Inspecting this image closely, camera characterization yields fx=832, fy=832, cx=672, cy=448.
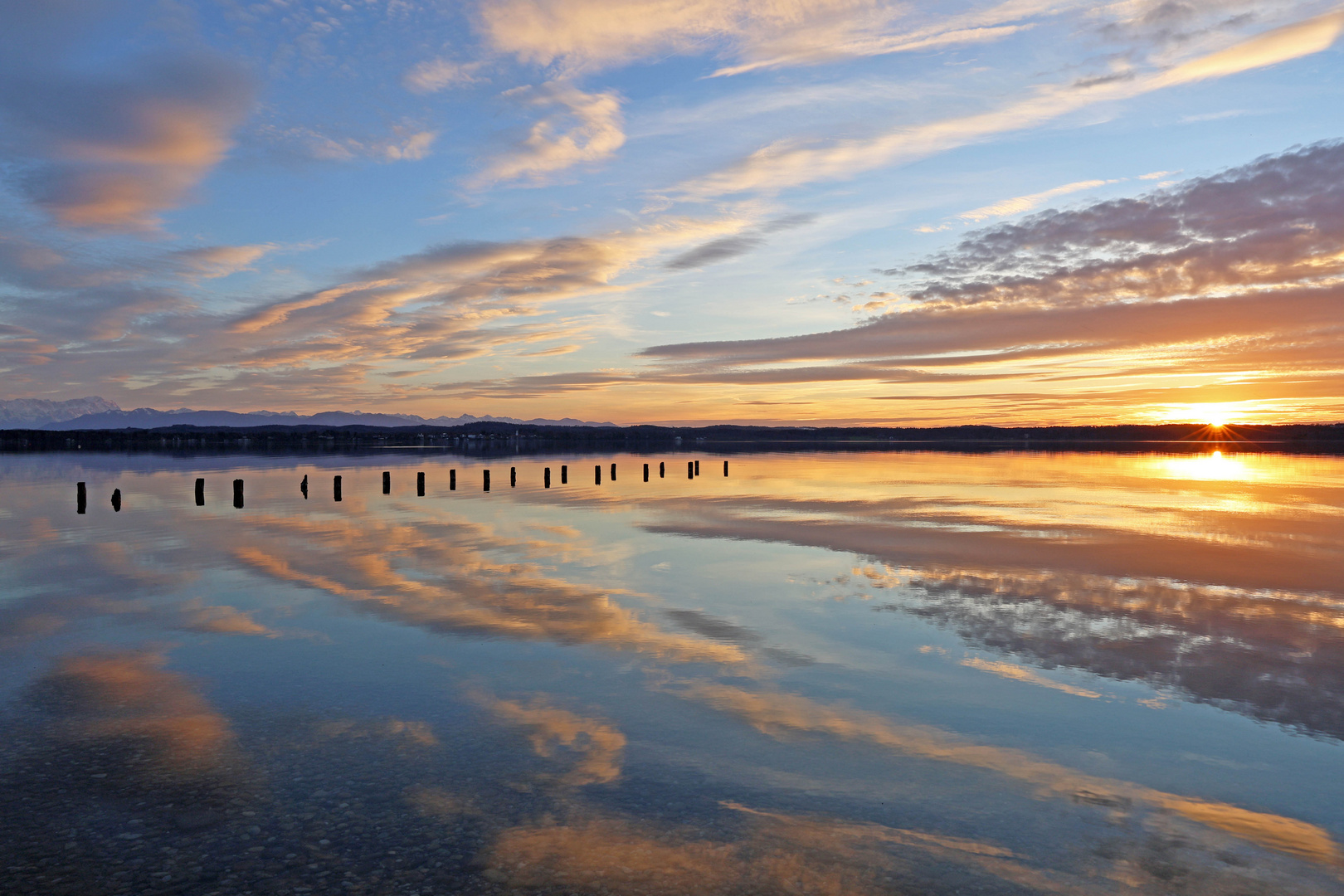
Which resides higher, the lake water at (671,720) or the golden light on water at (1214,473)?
the lake water at (671,720)

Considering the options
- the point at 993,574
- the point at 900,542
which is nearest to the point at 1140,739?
the point at 993,574

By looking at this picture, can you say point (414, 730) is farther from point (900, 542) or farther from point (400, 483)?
point (400, 483)

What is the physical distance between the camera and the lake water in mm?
6008

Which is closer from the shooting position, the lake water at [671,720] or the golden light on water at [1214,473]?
the lake water at [671,720]

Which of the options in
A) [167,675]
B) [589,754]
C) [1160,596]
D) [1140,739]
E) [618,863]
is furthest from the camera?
[1160,596]

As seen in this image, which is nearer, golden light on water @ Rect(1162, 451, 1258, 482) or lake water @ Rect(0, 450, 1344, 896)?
lake water @ Rect(0, 450, 1344, 896)

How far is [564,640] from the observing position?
12.3 m

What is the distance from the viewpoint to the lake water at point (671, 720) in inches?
237

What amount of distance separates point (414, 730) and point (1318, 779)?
853cm

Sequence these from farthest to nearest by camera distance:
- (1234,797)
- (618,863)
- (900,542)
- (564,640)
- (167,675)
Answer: (900,542) < (564,640) < (167,675) < (1234,797) < (618,863)

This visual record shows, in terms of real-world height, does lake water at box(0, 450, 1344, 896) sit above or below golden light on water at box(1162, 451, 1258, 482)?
above

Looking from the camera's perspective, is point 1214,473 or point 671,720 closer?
point 671,720

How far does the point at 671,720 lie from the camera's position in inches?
353

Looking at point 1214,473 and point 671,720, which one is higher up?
point 671,720
